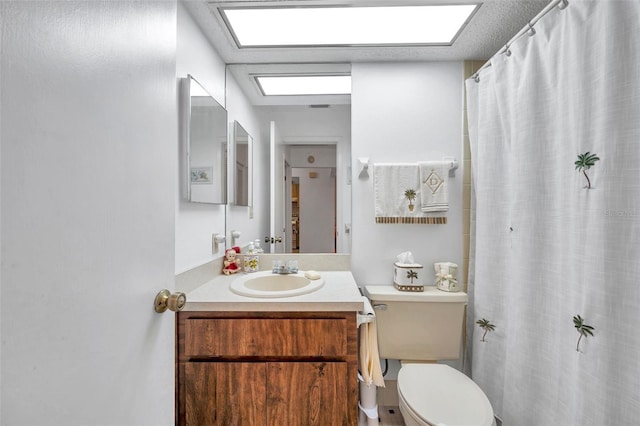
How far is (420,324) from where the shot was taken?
4.78ft

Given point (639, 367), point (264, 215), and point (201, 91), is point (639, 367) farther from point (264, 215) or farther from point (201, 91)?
point (201, 91)

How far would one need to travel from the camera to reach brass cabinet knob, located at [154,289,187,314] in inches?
25.8

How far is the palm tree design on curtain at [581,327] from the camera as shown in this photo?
86cm

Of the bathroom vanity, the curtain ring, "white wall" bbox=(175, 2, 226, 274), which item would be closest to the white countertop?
the bathroom vanity

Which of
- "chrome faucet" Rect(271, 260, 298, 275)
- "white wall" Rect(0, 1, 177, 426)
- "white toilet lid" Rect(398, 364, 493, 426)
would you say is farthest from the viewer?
"chrome faucet" Rect(271, 260, 298, 275)

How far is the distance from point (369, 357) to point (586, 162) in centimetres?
115

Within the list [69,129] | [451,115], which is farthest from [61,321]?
[451,115]

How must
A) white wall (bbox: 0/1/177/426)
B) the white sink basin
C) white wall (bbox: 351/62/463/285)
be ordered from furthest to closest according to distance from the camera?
1. white wall (bbox: 351/62/463/285)
2. the white sink basin
3. white wall (bbox: 0/1/177/426)

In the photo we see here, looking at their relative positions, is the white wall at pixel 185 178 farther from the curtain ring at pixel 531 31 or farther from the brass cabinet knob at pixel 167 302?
the curtain ring at pixel 531 31

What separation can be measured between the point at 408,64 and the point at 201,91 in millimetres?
1233

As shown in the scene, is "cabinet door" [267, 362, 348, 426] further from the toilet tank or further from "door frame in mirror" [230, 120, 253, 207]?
"door frame in mirror" [230, 120, 253, 207]

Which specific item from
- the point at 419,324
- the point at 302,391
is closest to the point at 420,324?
the point at 419,324

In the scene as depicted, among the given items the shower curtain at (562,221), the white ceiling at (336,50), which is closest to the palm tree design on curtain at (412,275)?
the shower curtain at (562,221)

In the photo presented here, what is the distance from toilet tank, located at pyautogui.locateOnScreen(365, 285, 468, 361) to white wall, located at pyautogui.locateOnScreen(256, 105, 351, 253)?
43 cm
